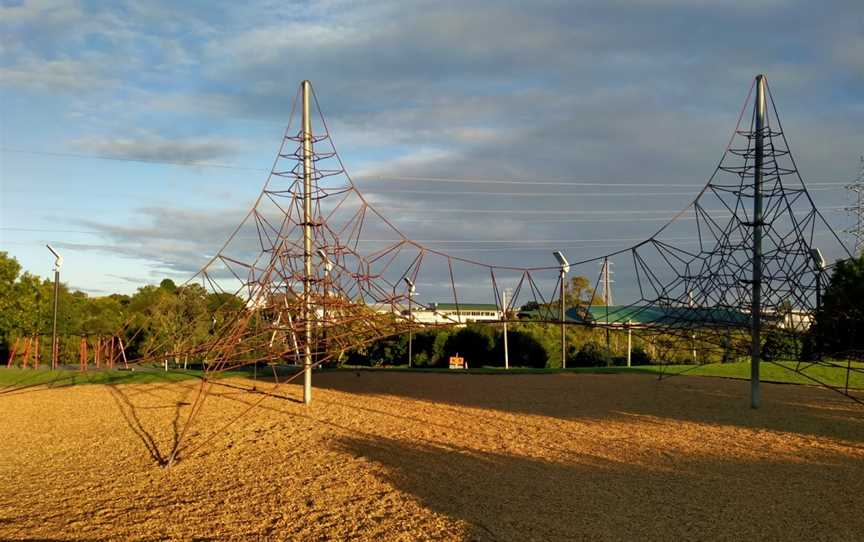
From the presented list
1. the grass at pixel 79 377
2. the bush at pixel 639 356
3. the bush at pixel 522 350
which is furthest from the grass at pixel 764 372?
the grass at pixel 79 377

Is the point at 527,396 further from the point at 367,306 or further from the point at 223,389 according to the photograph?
the point at 223,389

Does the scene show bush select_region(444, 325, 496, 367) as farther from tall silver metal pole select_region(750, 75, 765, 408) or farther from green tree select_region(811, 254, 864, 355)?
green tree select_region(811, 254, 864, 355)

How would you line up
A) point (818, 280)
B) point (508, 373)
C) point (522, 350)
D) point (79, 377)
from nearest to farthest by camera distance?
point (818, 280), point (79, 377), point (508, 373), point (522, 350)

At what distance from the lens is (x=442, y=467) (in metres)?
11.8

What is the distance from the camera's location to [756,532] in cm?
857

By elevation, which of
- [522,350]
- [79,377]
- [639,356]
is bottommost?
[79,377]

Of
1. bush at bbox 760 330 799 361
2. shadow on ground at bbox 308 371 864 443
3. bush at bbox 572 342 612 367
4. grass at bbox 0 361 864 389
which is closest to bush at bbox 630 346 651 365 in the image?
bush at bbox 572 342 612 367

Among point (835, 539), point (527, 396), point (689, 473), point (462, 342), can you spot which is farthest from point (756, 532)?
point (462, 342)

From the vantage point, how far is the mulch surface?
29.2 feet


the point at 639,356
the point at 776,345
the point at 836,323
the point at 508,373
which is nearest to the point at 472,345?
the point at 639,356

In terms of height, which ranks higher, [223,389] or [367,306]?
[367,306]

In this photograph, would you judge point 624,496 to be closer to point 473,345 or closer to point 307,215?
point 307,215

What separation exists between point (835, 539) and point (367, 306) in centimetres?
1088

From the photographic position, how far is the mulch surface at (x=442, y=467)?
8906 millimetres
